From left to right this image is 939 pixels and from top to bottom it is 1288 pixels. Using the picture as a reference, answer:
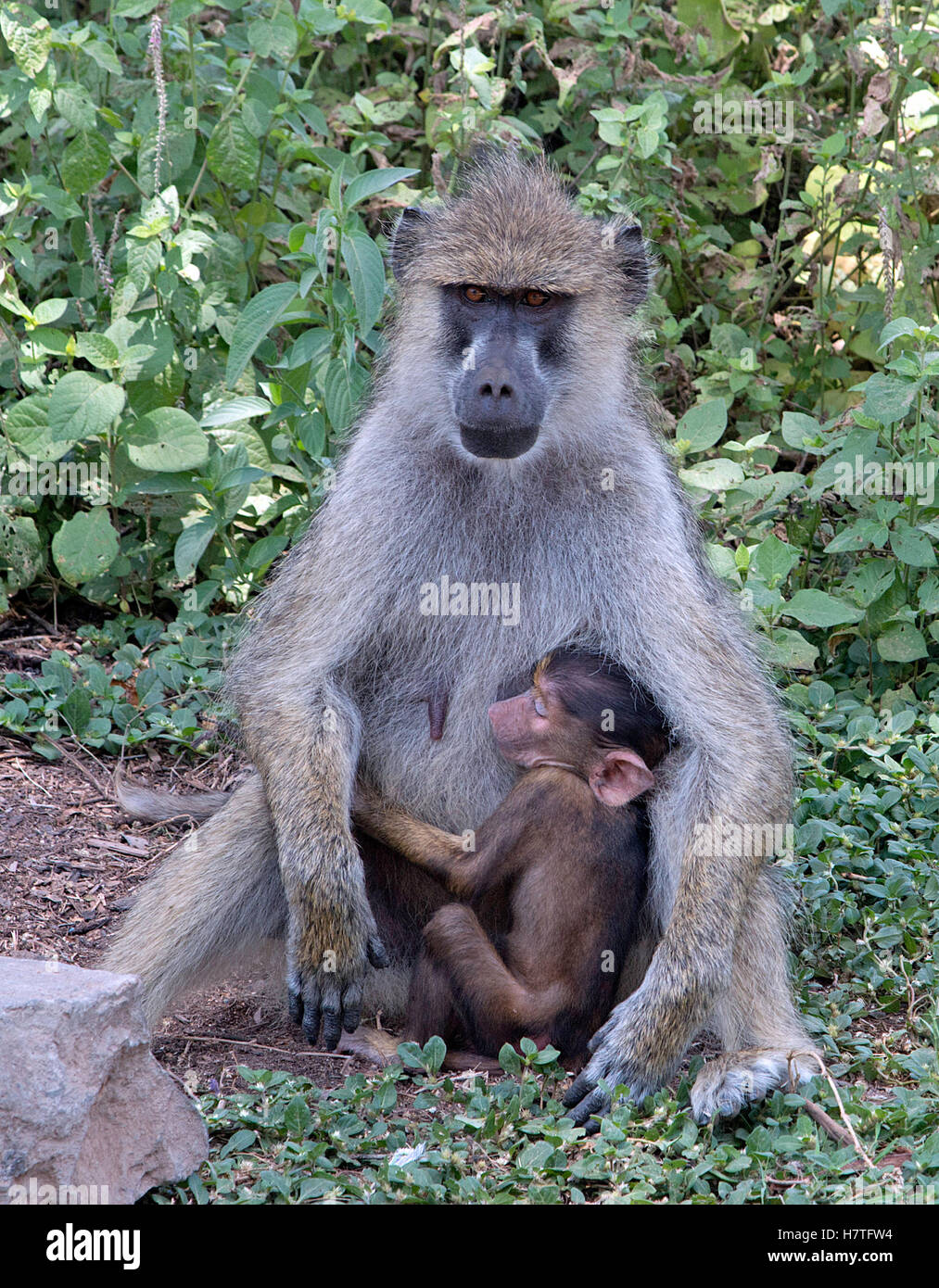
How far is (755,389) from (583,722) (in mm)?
2677

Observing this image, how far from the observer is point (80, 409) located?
5.20 m

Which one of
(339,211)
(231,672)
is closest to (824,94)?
(339,211)

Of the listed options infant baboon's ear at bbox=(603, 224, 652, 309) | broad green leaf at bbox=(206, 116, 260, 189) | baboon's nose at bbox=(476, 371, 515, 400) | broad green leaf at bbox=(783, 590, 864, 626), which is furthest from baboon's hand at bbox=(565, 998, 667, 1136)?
broad green leaf at bbox=(206, 116, 260, 189)

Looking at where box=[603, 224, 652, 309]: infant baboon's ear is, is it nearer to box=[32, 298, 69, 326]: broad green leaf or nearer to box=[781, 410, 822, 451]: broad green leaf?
box=[781, 410, 822, 451]: broad green leaf

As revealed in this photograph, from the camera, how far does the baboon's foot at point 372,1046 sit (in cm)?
394

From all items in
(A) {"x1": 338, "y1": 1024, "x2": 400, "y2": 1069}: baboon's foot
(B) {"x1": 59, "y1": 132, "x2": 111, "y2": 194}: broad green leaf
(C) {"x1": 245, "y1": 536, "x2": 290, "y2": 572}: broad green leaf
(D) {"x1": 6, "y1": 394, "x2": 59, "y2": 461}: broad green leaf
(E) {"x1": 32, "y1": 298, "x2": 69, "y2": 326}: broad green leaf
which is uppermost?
(B) {"x1": 59, "y1": 132, "x2": 111, "y2": 194}: broad green leaf

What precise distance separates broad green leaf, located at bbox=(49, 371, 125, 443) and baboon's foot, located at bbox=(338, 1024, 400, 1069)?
2.26 meters

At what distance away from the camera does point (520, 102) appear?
792 centimetres

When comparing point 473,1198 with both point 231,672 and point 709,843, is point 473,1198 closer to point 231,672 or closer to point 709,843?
point 709,843

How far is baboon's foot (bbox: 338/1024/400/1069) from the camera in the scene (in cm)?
394

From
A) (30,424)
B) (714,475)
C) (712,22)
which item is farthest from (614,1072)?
(712,22)

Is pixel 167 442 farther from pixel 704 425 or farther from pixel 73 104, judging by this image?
pixel 704 425

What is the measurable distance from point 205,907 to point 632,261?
213 centimetres

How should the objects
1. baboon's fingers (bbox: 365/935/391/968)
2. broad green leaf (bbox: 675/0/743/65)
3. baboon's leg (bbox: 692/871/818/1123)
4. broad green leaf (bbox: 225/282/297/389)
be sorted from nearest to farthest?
baboon's leg (bbox: 692/871/818/1123), baboon's fingers (bbox: 365/935/391/968), broad green leaf (bbox: 225/282/297/389), broad green leaf (bbox: 675/0/743/65)
